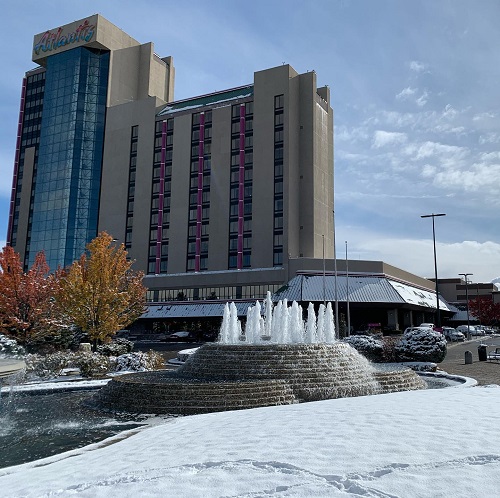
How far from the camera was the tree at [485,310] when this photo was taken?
90188 mm

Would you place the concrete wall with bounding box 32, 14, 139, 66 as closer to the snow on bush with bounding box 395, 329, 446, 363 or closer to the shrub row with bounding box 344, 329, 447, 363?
the shrub row with bounding box 344, 329, 447, 363

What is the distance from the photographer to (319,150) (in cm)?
7544

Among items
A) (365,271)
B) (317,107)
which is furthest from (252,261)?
(317,107)

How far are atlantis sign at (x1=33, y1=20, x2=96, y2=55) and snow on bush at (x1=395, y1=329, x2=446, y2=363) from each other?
7911cm

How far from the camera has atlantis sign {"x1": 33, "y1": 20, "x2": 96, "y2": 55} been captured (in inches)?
3359

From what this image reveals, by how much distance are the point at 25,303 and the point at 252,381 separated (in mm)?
20183

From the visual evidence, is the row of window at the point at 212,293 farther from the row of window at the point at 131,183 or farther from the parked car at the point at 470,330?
the parked car at the point at 470,330

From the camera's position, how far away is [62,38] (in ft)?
290

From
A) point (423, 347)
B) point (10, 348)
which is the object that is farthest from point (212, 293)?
point (423, 347)

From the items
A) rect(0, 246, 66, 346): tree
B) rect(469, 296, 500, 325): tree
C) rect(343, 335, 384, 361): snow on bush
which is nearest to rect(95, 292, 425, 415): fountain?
rect(343, 335, 384, 361): snow on bush

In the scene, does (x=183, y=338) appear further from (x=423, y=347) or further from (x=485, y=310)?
(x=485, y=310)

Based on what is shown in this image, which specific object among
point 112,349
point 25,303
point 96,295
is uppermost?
point 96,295

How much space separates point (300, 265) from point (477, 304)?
1772 inches

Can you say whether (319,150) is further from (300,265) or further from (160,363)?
(160,363)
